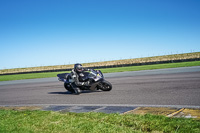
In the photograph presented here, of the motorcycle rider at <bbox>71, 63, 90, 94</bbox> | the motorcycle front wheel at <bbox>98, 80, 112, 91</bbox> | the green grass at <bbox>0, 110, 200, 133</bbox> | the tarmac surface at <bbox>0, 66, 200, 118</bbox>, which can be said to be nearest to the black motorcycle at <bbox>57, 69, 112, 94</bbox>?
the motorcycle front wheel at <bbox>98, 80, 112, 91</bbox>

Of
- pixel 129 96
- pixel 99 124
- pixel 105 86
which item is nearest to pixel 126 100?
pixel 129 96

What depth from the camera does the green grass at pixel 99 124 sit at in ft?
12.0

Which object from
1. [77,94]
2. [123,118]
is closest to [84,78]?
[77,94]

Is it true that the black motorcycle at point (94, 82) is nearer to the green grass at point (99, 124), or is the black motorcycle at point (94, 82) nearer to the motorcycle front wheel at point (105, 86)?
the motorcycle front wheel at point (105, 86)

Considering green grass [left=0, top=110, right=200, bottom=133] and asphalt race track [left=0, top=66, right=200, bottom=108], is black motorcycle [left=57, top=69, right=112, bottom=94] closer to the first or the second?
asphalt race track [left=0, top=66, right=200, bottom=108]

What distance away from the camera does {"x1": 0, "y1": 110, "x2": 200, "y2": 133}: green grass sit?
3.65 metres

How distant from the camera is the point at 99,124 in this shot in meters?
4.00

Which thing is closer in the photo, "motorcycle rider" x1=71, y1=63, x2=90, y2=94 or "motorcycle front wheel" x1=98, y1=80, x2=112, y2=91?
"motorcycle front wheel" x1=98, y1=80, x2=112, y2=91

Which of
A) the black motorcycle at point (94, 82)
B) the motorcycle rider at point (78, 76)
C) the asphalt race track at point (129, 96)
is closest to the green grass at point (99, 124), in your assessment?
the asphalt race track at point (129, 96)

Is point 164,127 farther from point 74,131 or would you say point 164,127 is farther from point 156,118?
point 74,131

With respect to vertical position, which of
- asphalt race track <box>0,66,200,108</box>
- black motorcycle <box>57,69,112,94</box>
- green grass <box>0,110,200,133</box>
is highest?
black motorcycle <box>57,69,112,94</box>

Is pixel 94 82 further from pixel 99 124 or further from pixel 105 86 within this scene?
pixel 99 124

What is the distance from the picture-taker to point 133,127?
3.85 metres

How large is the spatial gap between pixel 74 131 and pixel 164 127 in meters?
1.58
